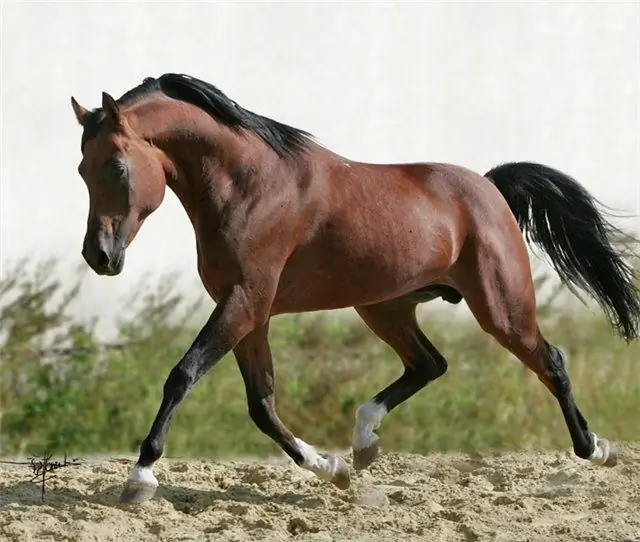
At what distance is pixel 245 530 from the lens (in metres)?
4.63

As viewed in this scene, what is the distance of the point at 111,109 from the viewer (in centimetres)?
456

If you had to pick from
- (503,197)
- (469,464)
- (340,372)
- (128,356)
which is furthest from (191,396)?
(503,197)

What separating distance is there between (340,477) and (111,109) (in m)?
2.00

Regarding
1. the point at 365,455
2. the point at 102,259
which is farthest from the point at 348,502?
the point at 102,259

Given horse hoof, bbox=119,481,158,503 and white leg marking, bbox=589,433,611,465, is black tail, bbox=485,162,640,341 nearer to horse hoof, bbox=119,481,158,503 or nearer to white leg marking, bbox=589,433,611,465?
white leg marking, bbox=589,433,611,465

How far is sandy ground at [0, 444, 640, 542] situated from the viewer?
456 cm

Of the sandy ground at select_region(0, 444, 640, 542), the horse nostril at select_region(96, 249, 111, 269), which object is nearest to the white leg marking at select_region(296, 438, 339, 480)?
the sandy ground at select_region(0, 444, 640, 542)

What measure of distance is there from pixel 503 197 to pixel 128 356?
3.36 metres

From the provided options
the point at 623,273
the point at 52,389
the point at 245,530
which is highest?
the point at 623,273

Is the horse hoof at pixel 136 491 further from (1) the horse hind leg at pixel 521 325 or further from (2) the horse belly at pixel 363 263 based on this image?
(1) the horse hind leg at pixel 521 325

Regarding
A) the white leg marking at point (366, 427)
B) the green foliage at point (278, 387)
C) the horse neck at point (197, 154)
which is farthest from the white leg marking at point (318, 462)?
the green foliage at point (278, 387)

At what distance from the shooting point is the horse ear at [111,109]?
14.9 feet

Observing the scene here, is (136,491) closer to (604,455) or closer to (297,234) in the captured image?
(297,234)

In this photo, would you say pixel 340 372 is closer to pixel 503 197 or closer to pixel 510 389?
pixel 510 389
